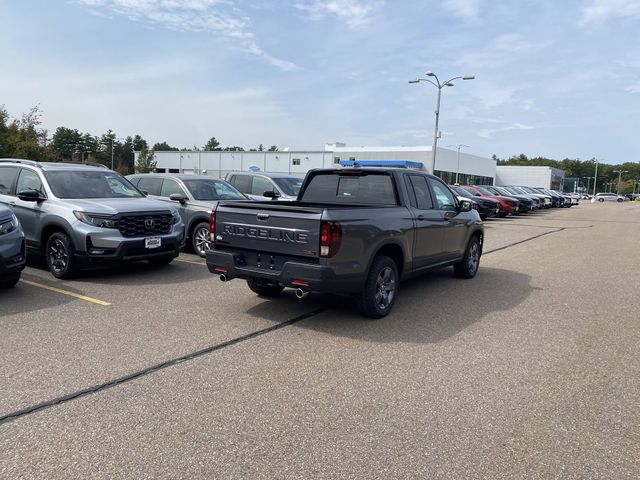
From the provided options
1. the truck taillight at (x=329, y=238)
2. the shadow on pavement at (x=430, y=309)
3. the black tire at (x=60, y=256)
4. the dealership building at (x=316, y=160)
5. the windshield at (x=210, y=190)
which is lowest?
the shadow on pavement at (x=430, y=309)

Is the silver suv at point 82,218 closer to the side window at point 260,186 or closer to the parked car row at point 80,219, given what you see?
the parked car row at point 80,219

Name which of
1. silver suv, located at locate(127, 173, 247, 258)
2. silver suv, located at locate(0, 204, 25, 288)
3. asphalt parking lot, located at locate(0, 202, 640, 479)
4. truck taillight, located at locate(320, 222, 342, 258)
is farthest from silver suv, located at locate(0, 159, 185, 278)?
truck taillight, located at locate(320, 222, 342, 258)

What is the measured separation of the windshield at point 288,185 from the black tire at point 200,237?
11.4ft

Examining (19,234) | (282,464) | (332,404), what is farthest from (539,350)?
(19,234)

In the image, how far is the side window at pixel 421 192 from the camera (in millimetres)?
7099

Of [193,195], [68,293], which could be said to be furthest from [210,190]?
[68,293]

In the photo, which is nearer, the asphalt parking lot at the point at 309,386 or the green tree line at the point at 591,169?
the asphalt parking lot at the point at 309,386

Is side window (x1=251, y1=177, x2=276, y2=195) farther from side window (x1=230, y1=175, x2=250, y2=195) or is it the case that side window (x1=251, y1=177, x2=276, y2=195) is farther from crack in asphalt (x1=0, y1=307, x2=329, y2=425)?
crack in asphalt (x1=0, y1=307, x2=329, y2=425)

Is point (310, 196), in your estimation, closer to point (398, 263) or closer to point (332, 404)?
point (398, 263)

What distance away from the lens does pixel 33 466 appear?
287 cm

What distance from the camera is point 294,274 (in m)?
5.41

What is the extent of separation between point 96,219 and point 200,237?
280 centimetres

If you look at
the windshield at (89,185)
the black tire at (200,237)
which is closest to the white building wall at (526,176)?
the black tire at (200,237)

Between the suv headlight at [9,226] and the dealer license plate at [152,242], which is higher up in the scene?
the suv headlight at [9,226]
